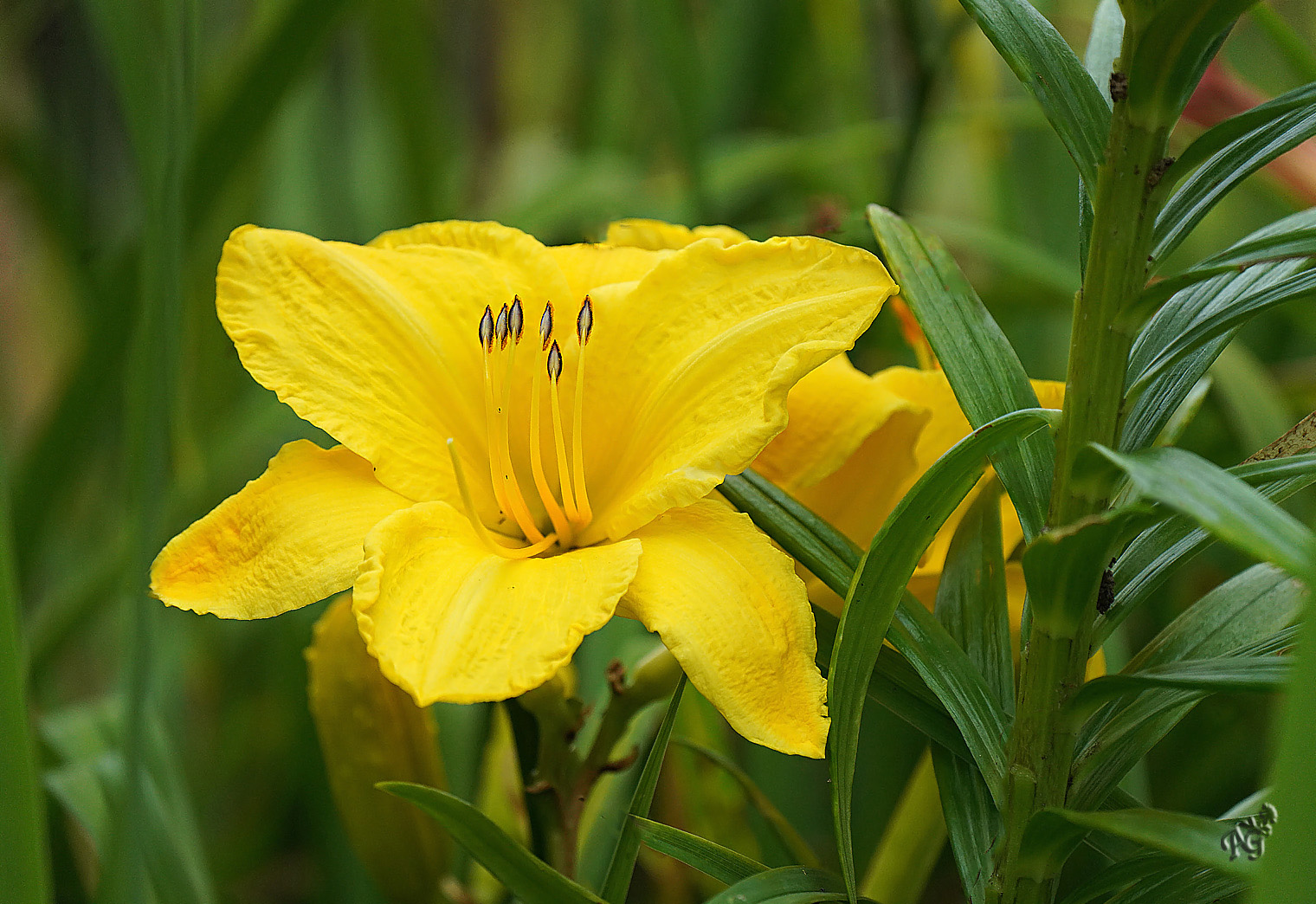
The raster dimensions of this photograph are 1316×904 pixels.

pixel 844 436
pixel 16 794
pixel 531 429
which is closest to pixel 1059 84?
pixel 844 436

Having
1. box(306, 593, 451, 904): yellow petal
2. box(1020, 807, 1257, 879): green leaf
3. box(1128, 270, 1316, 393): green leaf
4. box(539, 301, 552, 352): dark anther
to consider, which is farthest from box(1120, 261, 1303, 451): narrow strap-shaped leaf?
box(306, 593, 451, 904): yellow petal

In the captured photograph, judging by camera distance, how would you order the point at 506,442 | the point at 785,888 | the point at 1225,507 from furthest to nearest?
the point at 506,442 < the point at 785,888 < the point at 1225,507

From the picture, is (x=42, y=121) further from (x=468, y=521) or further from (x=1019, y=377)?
(x=1019, y=377)

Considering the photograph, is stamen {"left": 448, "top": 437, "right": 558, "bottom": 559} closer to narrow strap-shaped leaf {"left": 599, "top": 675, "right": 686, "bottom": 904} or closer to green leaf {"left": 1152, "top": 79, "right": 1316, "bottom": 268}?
narrow strap-shaped leaf {"left": 599, "top": 675, "right": 686, "bottom": 904}

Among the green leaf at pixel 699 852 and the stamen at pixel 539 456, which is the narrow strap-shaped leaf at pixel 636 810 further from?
the stamen at pixel 539 456

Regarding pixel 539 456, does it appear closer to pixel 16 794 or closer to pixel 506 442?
pixel 506 442
